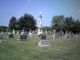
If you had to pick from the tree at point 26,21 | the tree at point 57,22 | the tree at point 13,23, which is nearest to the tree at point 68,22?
the tree at point 57,22

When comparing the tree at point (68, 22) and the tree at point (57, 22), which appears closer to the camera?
the tree at point (57, 22)

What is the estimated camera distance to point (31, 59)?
163 inches

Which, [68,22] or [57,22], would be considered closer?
[68,22]

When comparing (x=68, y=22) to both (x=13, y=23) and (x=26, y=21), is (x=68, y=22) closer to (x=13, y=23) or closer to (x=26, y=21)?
(x=26, y=21)

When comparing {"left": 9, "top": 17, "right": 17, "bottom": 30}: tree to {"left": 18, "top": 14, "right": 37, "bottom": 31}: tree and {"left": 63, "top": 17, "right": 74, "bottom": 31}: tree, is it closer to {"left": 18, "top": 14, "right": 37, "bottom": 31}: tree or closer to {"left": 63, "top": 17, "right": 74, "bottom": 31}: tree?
{"left": 18, "top": 14, "right": 37, "bottom": 31}: tree

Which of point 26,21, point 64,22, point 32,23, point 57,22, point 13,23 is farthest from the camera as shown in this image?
point 57,22

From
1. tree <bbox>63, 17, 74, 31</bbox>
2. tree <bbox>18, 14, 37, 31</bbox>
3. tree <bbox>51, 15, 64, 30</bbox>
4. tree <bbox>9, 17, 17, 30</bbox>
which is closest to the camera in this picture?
tree <bbox>9, 17, 17, 30</bbox>

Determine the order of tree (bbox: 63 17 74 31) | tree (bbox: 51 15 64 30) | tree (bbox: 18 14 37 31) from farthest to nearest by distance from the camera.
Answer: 1. tree (bbox: 63 17 74 31)
2. tree (bbox: 51 15 64 30)
3. tree (bbox: 18 14 37 31)

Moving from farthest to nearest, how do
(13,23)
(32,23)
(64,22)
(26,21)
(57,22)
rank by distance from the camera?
1. (57,22)
2. (64,22)
3. (32,23)
4. (26,21)
5. (13,23)

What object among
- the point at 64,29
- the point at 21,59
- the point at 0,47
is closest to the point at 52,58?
the point at 21,59

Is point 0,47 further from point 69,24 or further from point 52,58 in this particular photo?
point 69,24

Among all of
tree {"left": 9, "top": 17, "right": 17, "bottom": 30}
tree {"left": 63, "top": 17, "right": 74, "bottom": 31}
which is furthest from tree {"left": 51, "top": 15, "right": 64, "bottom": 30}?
tree {"left": 9, "top": 17, "right": 17, "bottom": 30}

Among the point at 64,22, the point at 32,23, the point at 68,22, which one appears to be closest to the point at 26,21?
the point at 32,23

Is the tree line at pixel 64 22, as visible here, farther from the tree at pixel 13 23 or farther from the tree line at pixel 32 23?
the tree at pixel 13 23
